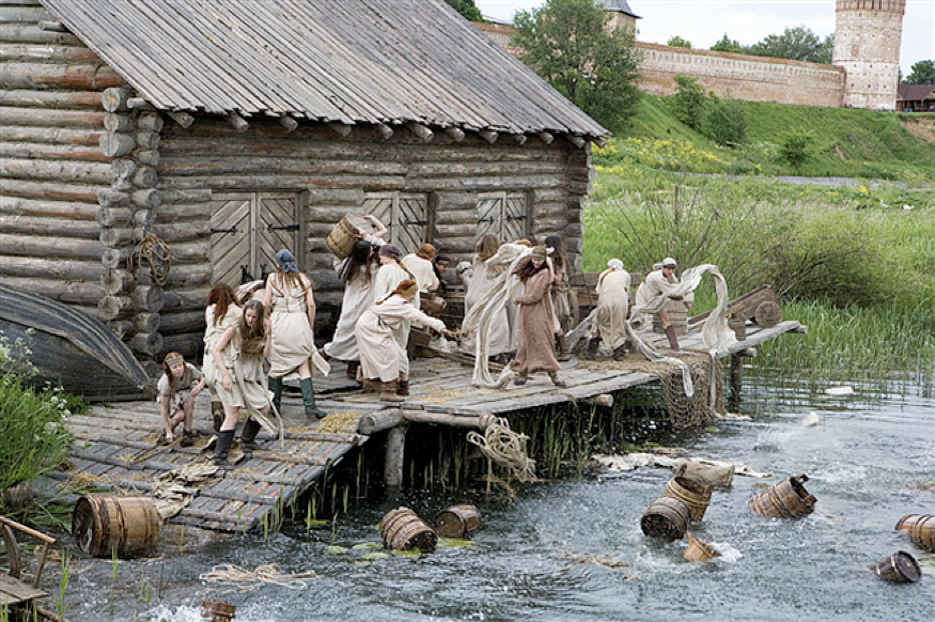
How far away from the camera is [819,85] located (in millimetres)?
79000

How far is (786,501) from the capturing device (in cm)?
1167

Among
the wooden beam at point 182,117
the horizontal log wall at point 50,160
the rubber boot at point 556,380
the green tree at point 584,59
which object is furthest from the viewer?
the green tree at point 584,59

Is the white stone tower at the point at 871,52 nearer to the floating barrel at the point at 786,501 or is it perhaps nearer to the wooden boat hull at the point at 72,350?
the floating barrel at the point at 786,501

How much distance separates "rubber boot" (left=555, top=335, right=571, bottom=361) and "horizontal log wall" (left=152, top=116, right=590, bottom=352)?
103 inches

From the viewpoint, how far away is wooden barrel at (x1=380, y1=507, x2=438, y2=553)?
1035cm

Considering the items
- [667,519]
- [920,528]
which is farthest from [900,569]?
[667,519]

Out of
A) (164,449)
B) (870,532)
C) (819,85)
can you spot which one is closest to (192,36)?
(164,449)

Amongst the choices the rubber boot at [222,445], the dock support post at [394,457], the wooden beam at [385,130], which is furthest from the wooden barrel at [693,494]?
the wooden beam at [385,130]

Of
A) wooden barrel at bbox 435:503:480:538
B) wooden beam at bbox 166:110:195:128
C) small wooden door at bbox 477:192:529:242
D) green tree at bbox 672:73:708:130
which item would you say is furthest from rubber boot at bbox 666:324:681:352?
green tree at bbox 672:73:708:130

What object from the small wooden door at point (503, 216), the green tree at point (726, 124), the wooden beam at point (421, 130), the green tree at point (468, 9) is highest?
the green tree at point (468, 9)

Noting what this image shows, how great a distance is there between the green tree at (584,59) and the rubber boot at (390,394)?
46.4 meters

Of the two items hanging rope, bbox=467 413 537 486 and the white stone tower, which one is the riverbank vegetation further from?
the white stone tower

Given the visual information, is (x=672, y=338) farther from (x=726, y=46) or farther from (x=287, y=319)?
(x=726, y=46)

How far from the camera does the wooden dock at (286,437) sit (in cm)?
1053
